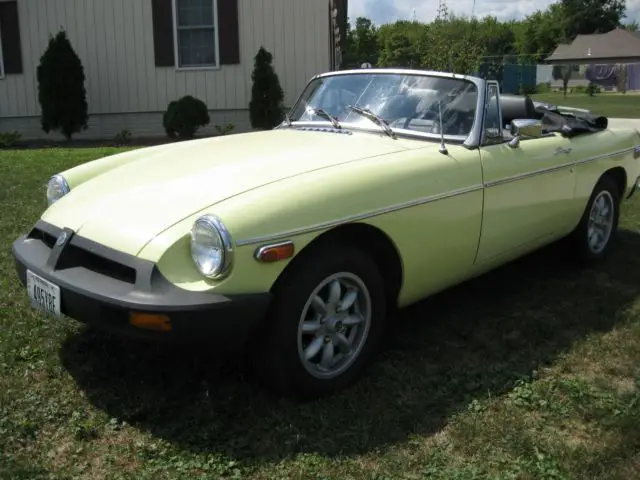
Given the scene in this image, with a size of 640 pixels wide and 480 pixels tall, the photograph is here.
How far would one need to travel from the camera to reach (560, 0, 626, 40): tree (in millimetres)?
89188

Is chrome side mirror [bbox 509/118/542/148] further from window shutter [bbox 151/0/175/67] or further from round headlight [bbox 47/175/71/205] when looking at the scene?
window shutter [bbox 151/0/175/67]

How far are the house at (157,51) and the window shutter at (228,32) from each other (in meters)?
0.02

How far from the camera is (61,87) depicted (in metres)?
12.3

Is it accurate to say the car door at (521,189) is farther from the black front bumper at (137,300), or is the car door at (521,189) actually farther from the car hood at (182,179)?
the black front bumper at (137,300)

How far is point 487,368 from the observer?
11.0 ft

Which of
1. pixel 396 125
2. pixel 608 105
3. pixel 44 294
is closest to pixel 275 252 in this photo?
pixel 44 294

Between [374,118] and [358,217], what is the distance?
1168 mm

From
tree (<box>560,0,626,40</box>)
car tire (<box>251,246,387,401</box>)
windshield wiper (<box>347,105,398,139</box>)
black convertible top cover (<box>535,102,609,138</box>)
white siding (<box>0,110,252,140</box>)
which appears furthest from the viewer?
tree (<box>560,0,626,40</box>)

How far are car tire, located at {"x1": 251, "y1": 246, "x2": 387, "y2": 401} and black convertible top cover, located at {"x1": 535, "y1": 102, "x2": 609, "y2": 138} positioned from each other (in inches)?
83.9

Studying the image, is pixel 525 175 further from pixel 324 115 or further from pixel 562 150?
pixel 324 115

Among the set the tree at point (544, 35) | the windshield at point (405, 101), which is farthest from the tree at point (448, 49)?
the tree at point (544, 35)

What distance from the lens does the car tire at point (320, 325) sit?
2766 mm

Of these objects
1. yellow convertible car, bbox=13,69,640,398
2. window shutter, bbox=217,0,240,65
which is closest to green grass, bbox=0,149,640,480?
yellow convertible car, bbox=13,69,640,398

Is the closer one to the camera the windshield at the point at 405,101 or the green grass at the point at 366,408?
the green grass at the point at 366,408
